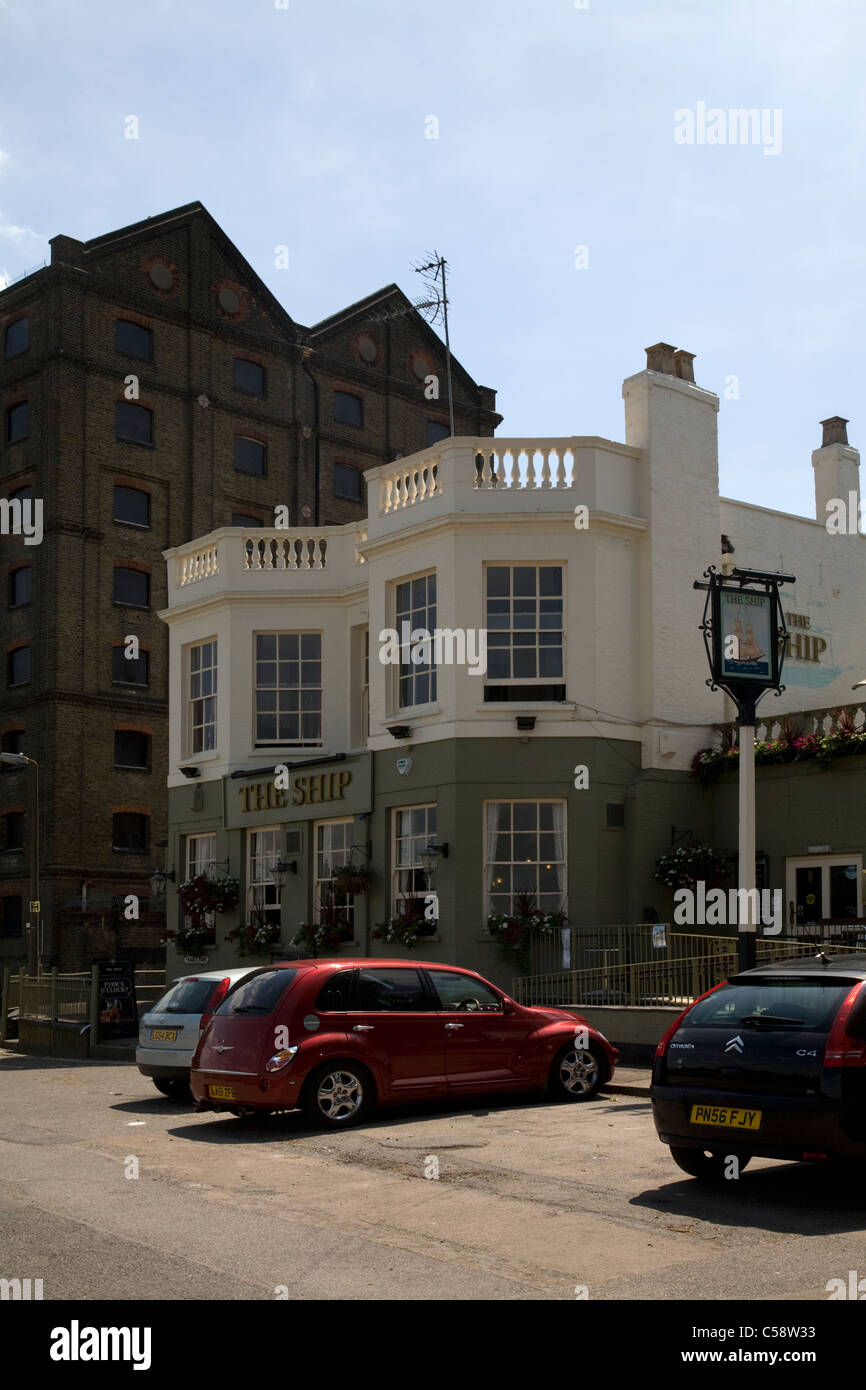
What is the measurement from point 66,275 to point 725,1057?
123 feet

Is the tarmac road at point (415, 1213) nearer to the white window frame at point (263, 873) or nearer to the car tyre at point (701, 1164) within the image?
the car tyre at point (701, 1164)

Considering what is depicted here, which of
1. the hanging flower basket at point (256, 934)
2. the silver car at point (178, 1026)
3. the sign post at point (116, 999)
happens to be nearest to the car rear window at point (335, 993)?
the silver car at point (178, 1026)

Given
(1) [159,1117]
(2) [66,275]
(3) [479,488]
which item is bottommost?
(1) [159,1117]

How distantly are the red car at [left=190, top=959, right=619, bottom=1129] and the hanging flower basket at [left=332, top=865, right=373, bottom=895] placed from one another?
8.87m

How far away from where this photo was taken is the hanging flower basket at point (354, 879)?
2358cm

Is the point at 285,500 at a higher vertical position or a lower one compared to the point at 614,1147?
higher

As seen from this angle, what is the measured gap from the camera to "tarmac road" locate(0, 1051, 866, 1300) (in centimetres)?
771

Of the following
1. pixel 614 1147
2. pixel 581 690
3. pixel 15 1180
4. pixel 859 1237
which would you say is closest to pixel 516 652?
pixel 581 690

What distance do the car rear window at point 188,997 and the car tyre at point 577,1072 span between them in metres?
3.97

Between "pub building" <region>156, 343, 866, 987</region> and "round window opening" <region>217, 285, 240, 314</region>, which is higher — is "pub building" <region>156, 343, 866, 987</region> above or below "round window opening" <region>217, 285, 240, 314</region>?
below

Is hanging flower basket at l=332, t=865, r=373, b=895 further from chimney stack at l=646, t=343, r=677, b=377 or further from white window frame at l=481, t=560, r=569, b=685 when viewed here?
chimney stack at l=646, t=343, r=677, b=377

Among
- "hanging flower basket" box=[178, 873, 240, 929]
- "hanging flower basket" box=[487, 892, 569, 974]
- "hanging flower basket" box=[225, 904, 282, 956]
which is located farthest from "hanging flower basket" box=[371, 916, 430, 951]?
"hanging flower basket" box=[178, 873, 240, 929]
